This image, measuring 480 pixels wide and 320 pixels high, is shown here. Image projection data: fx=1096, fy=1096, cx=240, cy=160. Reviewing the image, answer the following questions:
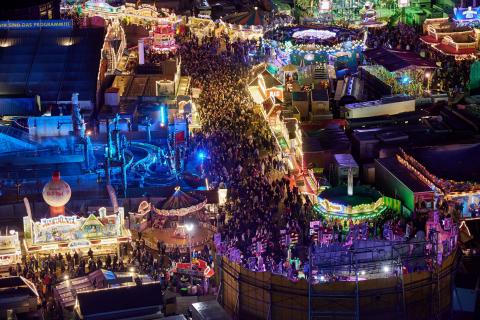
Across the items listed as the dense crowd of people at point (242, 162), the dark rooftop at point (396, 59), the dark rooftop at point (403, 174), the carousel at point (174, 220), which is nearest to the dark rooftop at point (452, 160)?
the dark rooftop at point (403, 174)

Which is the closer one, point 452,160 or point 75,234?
point 75,234

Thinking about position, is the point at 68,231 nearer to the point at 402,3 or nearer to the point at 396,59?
the point at 396,59

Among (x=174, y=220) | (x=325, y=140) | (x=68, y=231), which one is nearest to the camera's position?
(x=68, y=231)

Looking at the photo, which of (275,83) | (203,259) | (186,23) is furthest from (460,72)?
(203,259)

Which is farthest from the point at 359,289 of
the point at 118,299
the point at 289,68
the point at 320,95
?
the point at 289,68

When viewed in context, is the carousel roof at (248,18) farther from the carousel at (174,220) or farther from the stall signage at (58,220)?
the stall signage at (58,220)

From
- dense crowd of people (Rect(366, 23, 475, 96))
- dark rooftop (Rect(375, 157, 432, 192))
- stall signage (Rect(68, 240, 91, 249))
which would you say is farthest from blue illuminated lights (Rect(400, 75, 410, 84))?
stall signage (Rect(68, 240, 91, 249))
